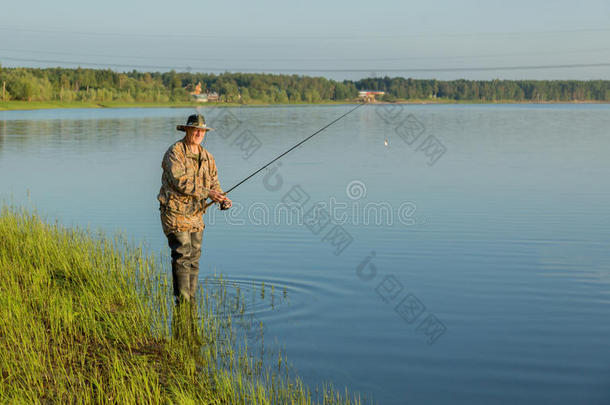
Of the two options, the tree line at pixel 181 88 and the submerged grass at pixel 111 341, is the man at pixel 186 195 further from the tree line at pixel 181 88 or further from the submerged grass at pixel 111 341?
the tree line at pixel 181 88

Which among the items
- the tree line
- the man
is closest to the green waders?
the man

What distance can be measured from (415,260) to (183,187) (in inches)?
207

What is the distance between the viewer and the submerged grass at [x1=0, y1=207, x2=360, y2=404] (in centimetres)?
551

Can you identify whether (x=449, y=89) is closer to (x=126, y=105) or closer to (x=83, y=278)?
(x=126, y=105)

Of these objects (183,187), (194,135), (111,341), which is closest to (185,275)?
(183,187)

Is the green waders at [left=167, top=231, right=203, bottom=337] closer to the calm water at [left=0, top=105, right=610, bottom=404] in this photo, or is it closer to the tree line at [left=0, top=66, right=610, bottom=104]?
the calm water at [left=0, top=105, right=610, bottom=404]

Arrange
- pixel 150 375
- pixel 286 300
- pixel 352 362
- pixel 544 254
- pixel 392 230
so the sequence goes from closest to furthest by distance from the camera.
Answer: pixel 150 375
pixel 352 362
pixel 286 300
pixel 544 254
pixel 392 230

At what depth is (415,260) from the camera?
1151 cm

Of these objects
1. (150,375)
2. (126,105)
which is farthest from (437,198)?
(126,105)

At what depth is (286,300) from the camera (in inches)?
359

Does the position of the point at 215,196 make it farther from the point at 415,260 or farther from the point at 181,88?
the point at 181,88

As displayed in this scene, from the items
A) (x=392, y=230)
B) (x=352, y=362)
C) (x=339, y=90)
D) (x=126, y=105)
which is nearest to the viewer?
(x=352, y=362)

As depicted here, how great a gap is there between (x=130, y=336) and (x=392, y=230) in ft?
26.1

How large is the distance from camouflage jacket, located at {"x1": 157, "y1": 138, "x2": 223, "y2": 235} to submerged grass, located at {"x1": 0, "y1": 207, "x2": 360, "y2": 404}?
96cm
